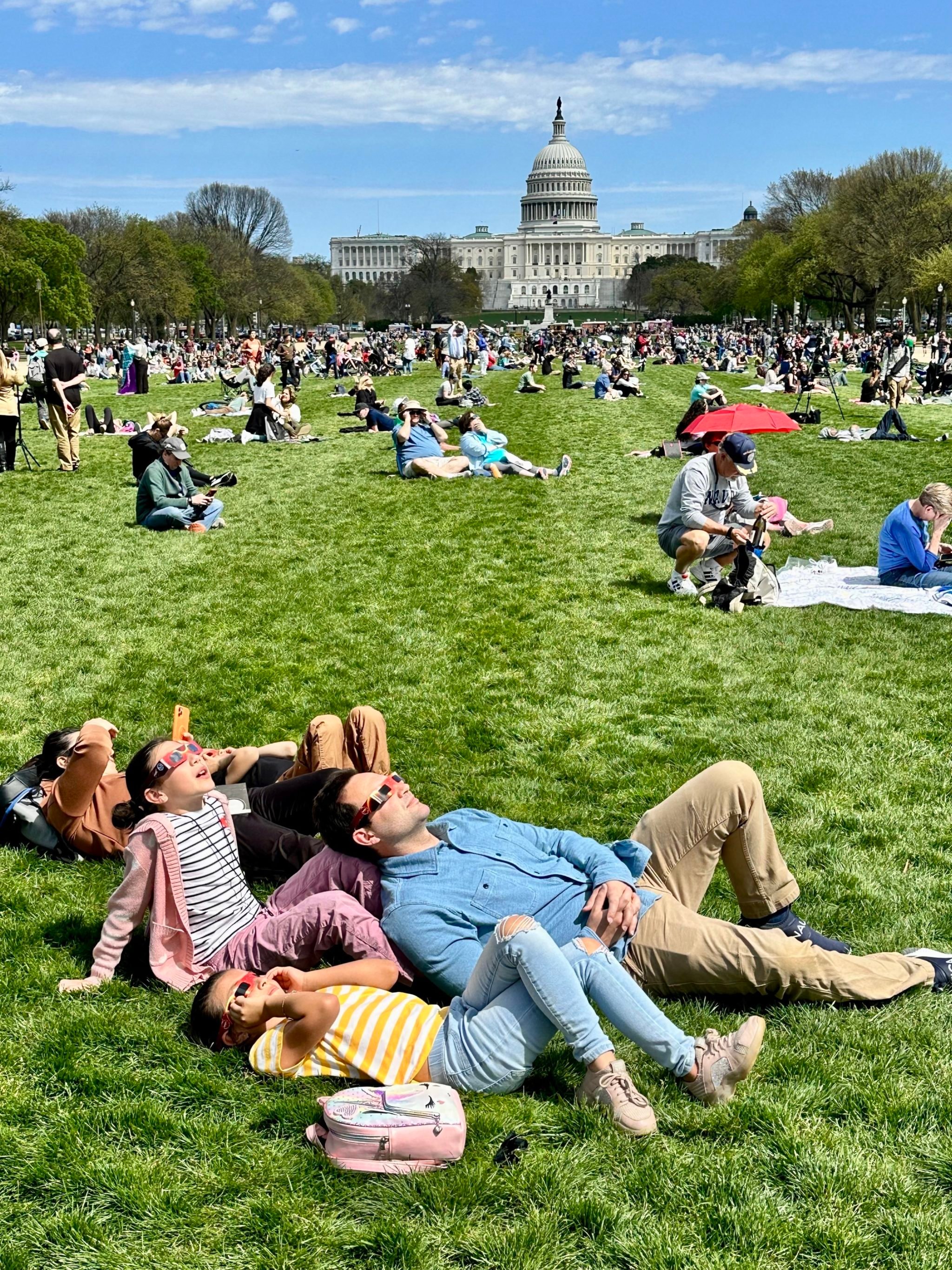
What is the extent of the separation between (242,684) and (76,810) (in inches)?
96.5

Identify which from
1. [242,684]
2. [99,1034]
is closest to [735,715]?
[242,684]

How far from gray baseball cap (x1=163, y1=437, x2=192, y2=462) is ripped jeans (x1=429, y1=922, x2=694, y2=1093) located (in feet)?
32.5

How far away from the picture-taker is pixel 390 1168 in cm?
313

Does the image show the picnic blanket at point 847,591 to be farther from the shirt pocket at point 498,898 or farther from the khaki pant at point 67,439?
the khaki pant at point 67,439

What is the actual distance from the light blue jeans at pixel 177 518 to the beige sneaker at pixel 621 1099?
393 inches

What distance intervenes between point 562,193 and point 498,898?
19715 centimetres

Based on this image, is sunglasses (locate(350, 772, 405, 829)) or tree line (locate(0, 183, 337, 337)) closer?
sunglasses (locate(350, 772, 405, 829))

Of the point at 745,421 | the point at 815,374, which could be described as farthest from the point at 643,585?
the point at 815,374

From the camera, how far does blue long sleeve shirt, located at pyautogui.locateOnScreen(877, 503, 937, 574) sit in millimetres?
9203

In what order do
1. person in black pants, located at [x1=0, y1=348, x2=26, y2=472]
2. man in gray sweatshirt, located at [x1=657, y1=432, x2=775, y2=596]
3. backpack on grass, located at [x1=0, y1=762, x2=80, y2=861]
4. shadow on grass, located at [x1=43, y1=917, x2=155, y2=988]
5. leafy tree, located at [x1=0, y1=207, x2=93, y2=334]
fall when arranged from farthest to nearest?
leafy tree, located at [x1=0, y1=207, x2=93, y2=334] < person in black pants, located at [x1=0, y1=348, x2=26, y2=472] < man in gray sweatshirt, located at [x1=657, y1=432, x2=775, y2=596] < backpack on grass, located at [x1=0, y1=762, x2=80, y2=861] < shadow on grass, located at [x1=43, y1=917, x2=155, y2=988]

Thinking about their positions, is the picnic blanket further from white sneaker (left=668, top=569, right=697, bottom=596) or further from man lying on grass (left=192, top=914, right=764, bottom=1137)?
man lying on grass (left=192, top=914, right=764, bottom=1137)

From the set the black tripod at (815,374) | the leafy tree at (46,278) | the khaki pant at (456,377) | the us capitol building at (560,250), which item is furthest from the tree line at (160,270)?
the us capitol building at (560,250)

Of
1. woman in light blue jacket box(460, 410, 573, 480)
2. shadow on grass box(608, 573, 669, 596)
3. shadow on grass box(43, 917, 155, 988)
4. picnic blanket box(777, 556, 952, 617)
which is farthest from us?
woman in light blue jacket box(460, 410, 573, 480)

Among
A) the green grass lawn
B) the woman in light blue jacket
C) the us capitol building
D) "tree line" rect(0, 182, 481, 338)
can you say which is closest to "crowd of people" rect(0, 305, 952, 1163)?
the green grass lawn
